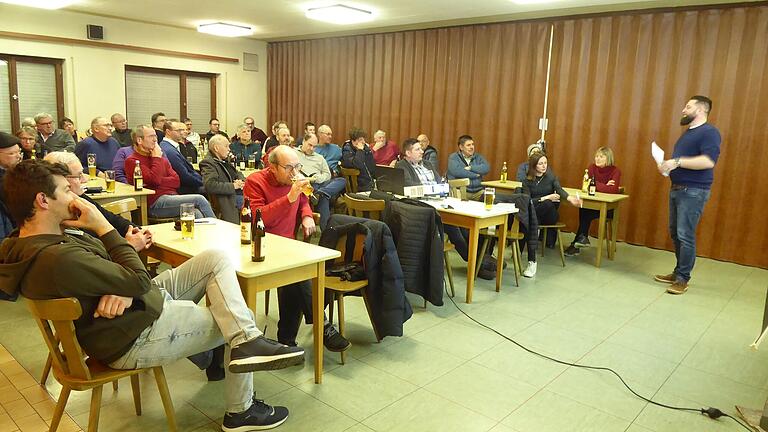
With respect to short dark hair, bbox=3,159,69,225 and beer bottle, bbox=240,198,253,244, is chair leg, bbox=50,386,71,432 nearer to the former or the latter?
short dark hair, bbox=3,159,69,225

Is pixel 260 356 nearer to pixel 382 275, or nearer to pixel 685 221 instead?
pixel 382 275

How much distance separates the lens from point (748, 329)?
3924 mm

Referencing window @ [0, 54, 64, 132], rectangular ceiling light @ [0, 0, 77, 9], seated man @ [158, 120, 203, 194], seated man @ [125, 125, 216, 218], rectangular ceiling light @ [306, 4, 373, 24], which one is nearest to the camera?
seated man @ [125, 125, 216, 218]

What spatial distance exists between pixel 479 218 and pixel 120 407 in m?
2.59

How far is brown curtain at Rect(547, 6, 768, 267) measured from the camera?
5625 millimetres

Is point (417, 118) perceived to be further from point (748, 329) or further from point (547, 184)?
point (748, 329)

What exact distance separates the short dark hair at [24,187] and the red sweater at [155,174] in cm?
285

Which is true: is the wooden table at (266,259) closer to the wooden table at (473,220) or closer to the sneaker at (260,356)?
the sneaker at (260,356)

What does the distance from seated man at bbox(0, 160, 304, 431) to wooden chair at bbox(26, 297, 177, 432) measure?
4 cm

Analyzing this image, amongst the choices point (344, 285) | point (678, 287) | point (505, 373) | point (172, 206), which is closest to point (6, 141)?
point (172, 206)

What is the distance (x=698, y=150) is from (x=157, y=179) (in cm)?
451

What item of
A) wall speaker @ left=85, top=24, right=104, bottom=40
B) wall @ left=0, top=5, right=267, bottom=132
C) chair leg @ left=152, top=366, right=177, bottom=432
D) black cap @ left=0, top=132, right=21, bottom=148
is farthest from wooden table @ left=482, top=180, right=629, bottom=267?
wall speaker @ left=85, top=24, right=104, bottom=40

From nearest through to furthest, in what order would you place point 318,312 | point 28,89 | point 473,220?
point 318,312
point 473,220
point 28,89

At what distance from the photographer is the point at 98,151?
19.6ft
